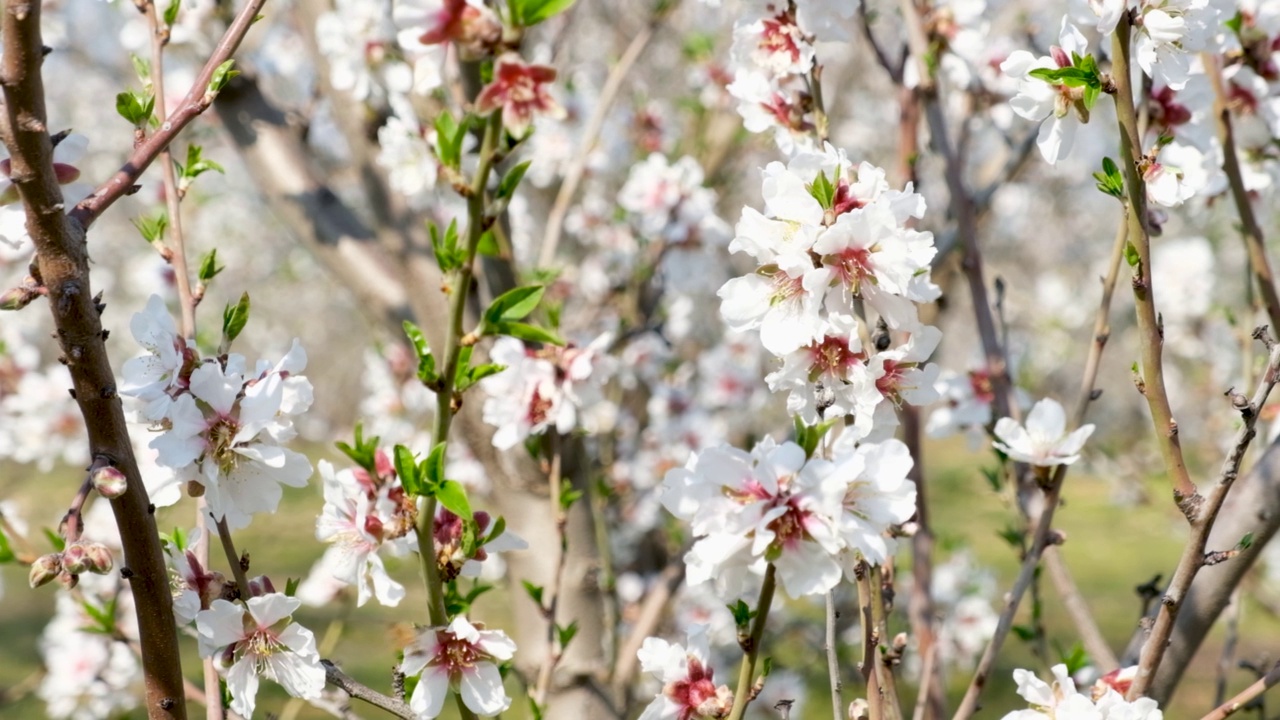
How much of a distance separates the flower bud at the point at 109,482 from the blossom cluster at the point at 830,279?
0.55 meters

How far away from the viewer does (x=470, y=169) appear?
238 centimetres

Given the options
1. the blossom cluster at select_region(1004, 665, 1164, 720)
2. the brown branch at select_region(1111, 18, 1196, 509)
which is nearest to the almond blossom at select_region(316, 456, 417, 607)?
the blossom cluster at select_region(1004, 665, 1164, 720)

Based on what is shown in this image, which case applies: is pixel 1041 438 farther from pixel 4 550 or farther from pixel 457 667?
pixel 4 550

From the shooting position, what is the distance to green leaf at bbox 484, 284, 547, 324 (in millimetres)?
908

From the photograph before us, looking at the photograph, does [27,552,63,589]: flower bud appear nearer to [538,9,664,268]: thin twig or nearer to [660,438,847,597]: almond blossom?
[660,438,847,597]: almond blossom

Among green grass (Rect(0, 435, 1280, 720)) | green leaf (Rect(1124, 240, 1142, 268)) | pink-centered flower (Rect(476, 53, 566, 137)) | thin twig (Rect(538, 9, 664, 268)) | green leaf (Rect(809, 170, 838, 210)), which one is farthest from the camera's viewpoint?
green grass (Rect(0, 435, 1280, 720))

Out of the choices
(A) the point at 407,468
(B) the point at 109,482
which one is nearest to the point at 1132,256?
(A) the point at 407,468

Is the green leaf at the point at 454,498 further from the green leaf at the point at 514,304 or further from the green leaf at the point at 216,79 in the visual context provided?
the green leaf at the point at 216,79

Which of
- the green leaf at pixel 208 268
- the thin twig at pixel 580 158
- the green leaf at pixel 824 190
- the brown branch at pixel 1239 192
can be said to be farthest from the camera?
the thin twig at pixel 580 158

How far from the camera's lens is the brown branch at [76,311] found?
2.84 feet

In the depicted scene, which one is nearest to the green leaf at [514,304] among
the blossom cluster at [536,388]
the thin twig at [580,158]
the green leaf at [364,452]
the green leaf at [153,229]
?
the green leaf at [364,452]

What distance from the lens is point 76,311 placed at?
908mm

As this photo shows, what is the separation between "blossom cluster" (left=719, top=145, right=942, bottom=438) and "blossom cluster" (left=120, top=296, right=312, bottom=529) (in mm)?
425

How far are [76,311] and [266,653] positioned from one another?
14.2 inches
